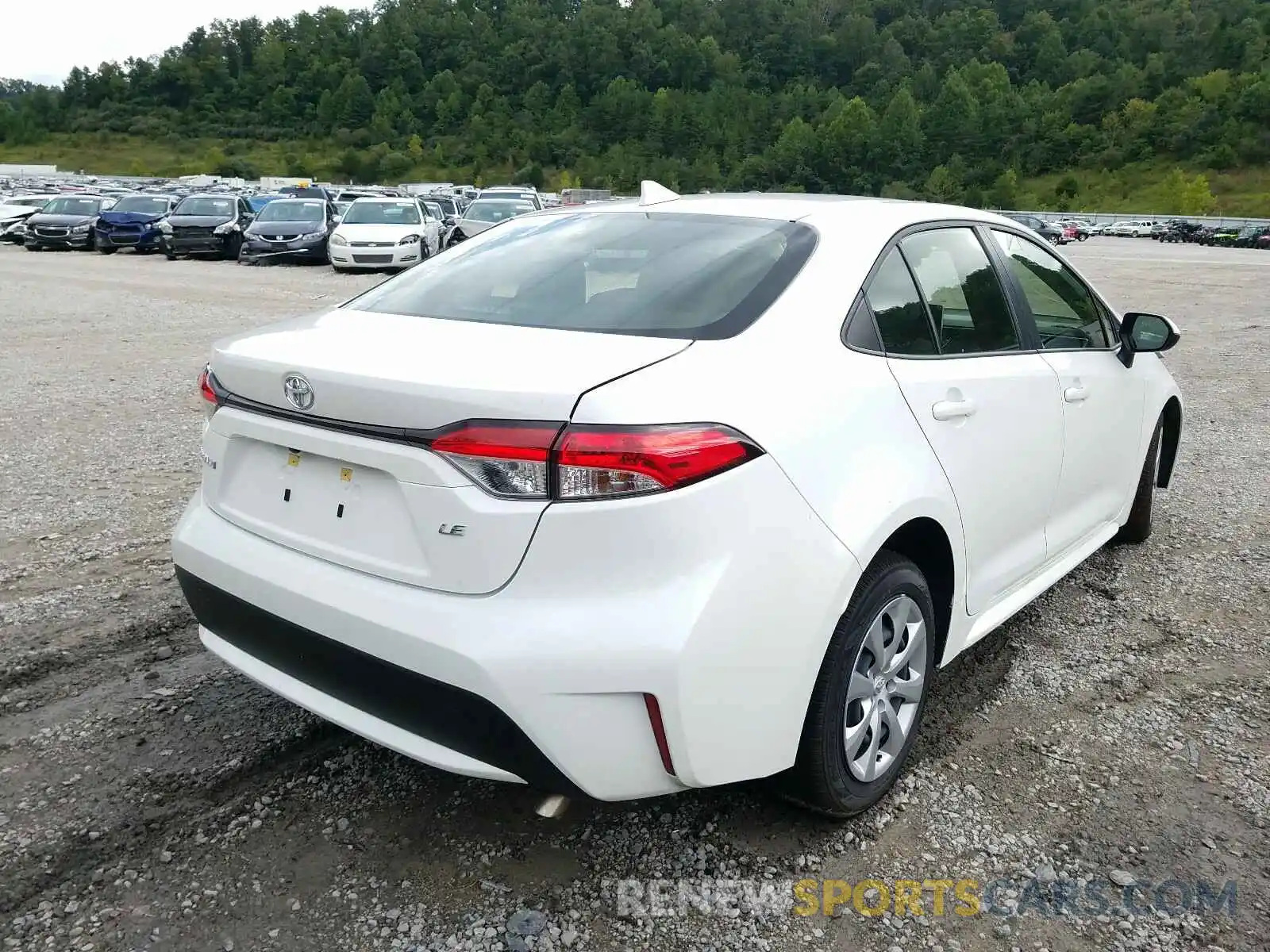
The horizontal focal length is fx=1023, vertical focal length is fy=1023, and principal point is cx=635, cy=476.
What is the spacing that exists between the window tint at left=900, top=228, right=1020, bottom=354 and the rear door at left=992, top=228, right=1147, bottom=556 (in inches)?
7.1

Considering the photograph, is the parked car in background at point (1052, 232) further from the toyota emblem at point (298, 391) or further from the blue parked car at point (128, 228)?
the toyota emblem at point (298, 391)

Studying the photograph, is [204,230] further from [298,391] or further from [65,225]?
[298,391]

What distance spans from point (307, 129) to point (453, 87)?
886 inches

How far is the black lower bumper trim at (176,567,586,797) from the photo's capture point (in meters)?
2.15

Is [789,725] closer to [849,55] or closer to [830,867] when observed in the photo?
[830,867]

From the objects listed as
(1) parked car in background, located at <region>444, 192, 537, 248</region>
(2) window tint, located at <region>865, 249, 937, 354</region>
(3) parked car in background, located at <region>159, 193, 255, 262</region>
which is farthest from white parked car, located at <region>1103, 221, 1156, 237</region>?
(2) window tint, located at <region>865, 249, 937, 354</region>

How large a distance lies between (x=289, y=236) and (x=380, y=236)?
10.2 ft

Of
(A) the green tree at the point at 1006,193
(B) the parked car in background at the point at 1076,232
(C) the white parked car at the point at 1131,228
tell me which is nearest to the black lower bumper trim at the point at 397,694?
(B) the parked car in background at the point at 1076,232

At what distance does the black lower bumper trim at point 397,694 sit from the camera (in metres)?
2.15

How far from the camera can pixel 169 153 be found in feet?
461

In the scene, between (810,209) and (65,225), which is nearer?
(810,209)

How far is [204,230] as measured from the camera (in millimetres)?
23234

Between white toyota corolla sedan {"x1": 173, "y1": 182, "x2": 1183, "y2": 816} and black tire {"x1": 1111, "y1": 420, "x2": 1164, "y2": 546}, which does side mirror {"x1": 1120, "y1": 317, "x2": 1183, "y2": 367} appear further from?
white toyota corolla sedan {"x1": 173, "y1": 182, "x2": 1183, "y2": 816}

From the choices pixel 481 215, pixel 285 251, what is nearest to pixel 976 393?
pixel 481 215
